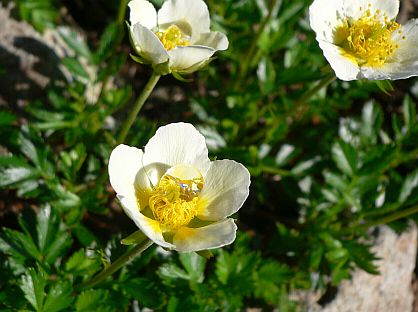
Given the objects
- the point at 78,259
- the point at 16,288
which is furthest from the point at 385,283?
the point at 16,288

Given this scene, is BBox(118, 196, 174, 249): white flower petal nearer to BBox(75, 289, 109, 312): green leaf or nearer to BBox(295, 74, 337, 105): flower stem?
BBox(75, 289, 109, 312): green leaf

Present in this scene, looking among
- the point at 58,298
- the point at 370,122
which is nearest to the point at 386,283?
the point at 370,122

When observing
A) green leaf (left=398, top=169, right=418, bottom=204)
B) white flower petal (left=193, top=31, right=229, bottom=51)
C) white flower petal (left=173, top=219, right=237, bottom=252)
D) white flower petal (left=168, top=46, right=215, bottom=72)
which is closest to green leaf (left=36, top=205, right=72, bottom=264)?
white flower petal (left=173, top=219, right=237, bottom=252)

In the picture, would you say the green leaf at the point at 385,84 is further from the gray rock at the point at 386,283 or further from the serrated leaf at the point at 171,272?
the gray rock at the point at 386,283

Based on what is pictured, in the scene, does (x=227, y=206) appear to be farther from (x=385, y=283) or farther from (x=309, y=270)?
(x=385, y=283)

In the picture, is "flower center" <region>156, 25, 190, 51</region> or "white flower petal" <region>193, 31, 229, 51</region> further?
"flower center" <region>156, 25, 190, 51</region>

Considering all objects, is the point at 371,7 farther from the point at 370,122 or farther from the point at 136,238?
the point at 136,238

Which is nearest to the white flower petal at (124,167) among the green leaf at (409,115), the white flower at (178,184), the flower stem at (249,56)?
the white flower at (178,184)
